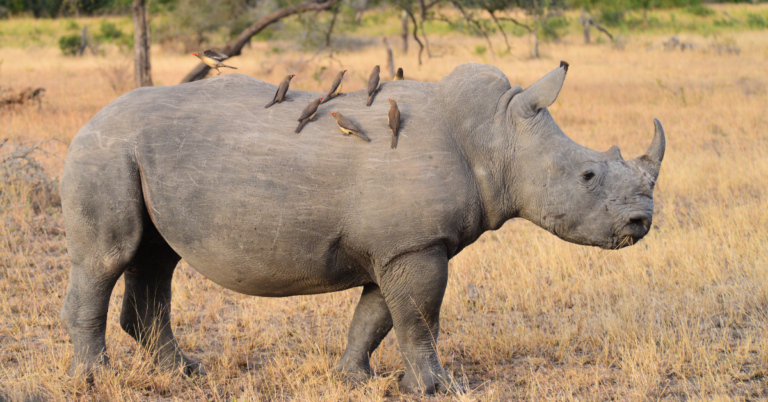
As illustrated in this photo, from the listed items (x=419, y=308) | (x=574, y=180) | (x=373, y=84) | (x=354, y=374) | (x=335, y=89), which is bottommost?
(x=354, y=374)

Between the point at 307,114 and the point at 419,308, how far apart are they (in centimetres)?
129

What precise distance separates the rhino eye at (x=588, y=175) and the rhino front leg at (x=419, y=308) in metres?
0.91

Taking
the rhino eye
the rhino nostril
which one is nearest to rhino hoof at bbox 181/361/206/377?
the rhino eye

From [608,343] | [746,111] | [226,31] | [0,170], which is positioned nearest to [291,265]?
[608,343]

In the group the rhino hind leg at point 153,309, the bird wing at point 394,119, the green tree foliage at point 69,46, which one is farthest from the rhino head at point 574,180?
the green tree foliage at point 69,46

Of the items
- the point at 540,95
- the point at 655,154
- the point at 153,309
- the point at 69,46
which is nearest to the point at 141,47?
the point at 153,309

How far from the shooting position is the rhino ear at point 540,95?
12.8ft

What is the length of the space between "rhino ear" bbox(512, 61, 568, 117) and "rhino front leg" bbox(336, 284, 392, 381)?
146 cm

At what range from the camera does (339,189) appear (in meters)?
3.78

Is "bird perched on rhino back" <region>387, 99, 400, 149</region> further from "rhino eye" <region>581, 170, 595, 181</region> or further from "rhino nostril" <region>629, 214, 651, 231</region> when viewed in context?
"rhino nostril" <region>629, 214, 651, 231</region>

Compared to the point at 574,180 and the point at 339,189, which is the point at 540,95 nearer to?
the point at 574,180

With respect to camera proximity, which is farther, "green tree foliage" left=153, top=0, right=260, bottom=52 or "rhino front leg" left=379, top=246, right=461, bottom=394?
"green tree foliage" left=153, top=0, right=260, bottom=52

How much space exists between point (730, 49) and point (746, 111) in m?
14.0

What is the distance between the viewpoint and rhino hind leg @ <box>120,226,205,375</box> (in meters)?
4.68
